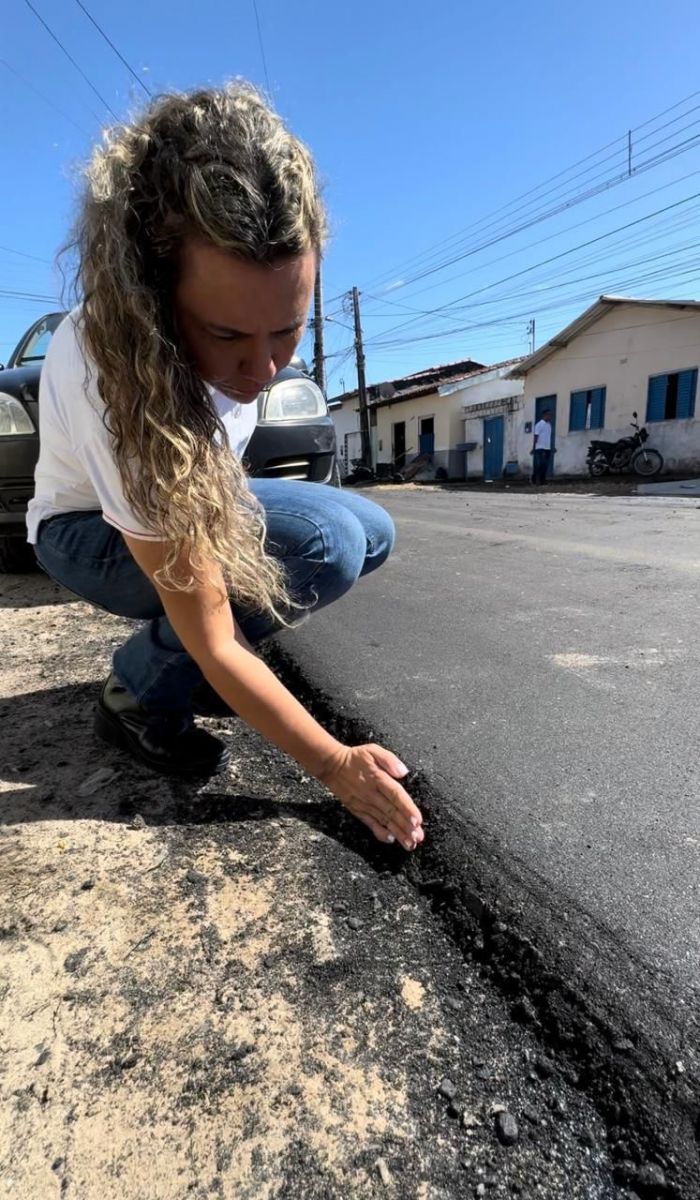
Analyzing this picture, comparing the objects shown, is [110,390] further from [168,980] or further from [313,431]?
[313,431]

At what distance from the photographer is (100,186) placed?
101 centimetres

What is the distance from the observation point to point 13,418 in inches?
119

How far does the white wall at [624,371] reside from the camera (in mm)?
14539

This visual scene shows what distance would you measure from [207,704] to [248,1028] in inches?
42.4

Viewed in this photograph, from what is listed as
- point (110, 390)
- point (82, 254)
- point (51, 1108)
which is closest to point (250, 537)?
point (110, 390)

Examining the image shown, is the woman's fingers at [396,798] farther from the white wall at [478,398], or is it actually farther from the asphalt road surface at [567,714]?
the white wall at [478,398]

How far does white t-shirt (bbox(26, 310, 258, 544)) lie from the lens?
1130 mm

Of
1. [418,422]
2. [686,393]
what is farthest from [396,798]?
[418,422]

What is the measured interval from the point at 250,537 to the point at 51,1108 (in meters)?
0.93

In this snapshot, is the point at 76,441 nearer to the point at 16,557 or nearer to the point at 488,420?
the point at 16,557

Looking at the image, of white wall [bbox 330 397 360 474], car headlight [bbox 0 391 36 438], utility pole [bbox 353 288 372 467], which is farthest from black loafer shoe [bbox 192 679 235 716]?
white wall [bbox 330 397 360 474]

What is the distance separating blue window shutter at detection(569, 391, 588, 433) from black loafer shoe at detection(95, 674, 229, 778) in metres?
17.5

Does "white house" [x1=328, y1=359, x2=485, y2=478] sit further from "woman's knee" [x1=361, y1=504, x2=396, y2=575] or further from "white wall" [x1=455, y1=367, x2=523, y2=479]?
"woman's knee" [x1=361, y1=504, x2=396, y2=575]

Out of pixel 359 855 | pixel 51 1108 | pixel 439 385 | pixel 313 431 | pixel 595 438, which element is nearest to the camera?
pixel 51 1108
